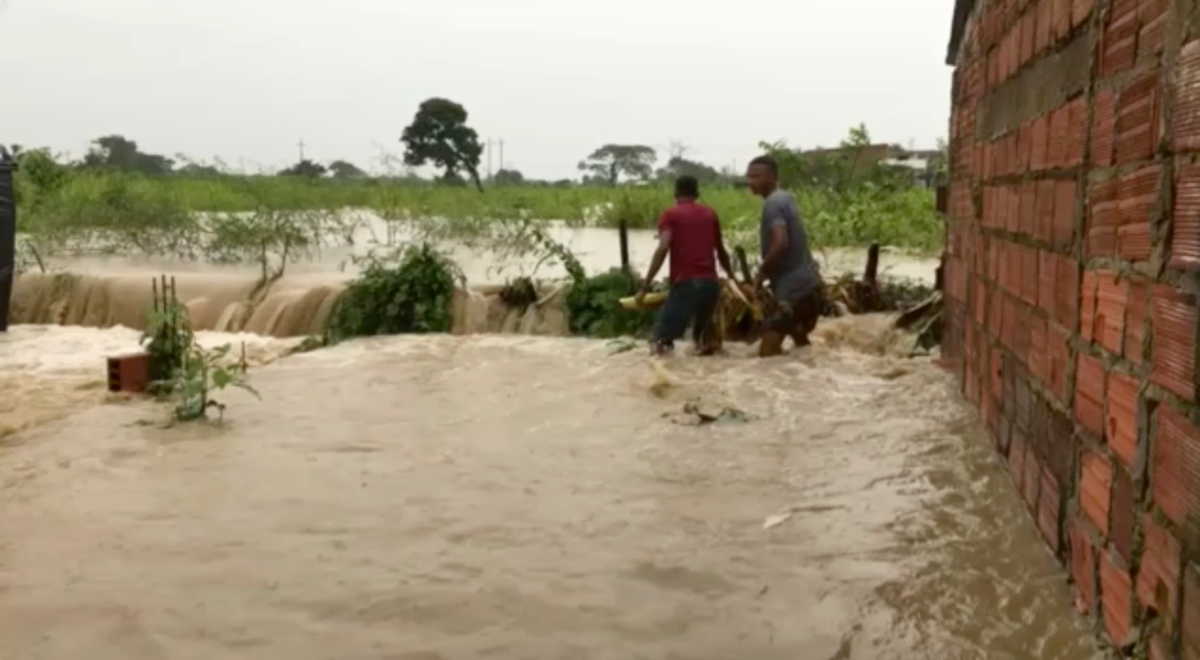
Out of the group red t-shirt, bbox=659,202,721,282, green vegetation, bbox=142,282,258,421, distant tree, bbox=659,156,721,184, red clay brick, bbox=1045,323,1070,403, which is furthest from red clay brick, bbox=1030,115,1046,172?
distant tree, bbox=659,156,721,184

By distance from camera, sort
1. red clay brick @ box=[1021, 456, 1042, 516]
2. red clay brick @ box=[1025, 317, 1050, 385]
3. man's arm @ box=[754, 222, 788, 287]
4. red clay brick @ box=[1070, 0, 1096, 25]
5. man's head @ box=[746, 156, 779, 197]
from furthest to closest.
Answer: man's head @ box=[746, 156, 779, 197]
man's arm @ box=[754, 222, 788, 287]
red clay brick @ box=[1021, 456, 1042, 516]
red clay brick @ box=[1025, 317, 1050, 385]
red clay brick @ box=[1070, 0, 1096, 25]

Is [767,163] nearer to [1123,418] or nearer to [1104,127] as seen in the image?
[1104,127]

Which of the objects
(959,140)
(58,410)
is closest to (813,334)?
(959,140)

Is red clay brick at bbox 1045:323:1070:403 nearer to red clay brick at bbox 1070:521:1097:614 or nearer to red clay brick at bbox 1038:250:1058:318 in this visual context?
red clay brick at bbox 1038:250:1058:318

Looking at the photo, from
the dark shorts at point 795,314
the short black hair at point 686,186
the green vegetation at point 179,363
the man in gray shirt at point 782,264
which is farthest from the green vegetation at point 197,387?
the dark shorts at point 795,314

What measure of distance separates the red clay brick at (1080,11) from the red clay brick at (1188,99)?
829mm

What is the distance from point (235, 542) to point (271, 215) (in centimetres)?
1083

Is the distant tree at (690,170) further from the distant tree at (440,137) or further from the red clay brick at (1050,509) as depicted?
the red clay brick at (1050,509)

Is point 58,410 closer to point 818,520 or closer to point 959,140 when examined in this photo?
point 818,520

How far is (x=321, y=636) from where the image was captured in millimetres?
3219

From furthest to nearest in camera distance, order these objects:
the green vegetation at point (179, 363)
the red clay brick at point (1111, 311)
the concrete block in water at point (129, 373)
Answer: the concrete block in water at point (129, 373)
the green vegetation at point (179, 363)
the red clay brick at point (1111, 311)

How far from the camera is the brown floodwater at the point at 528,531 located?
323 centimetres

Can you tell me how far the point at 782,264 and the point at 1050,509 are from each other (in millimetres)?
5165

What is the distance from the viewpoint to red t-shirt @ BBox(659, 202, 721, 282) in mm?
8930
